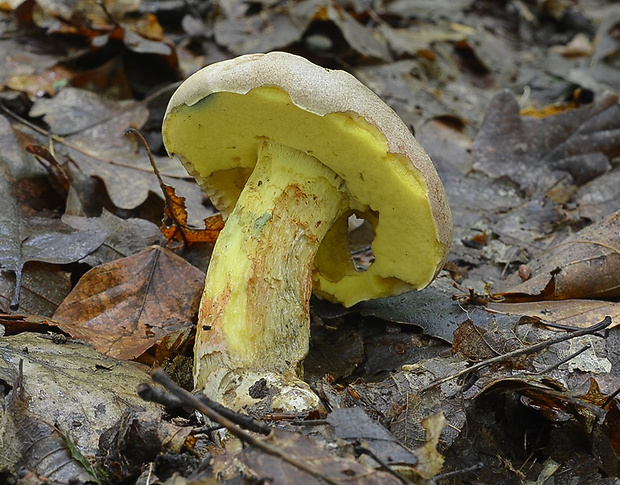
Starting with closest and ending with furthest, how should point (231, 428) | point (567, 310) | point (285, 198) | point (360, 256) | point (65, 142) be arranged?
point (231, 428) < point (285, 198) < point (567, 310) < point (360, 256) < point (65, 142)

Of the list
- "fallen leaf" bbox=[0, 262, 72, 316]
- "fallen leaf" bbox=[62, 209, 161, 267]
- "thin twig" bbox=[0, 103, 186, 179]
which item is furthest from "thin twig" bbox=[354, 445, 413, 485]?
"thin twig" bbox=[0, 103, 186, 179]

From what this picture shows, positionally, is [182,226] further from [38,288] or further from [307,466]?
[307,466]

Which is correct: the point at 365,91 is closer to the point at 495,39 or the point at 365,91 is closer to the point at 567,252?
the point at 567,252

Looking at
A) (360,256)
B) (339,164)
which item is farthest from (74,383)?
(360,256)

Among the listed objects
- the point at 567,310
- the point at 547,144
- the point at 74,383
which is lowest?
the point at 547,144

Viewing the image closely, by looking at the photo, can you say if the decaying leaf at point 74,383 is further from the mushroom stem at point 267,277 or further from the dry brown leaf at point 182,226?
the dry brown leaf at point 182,226
